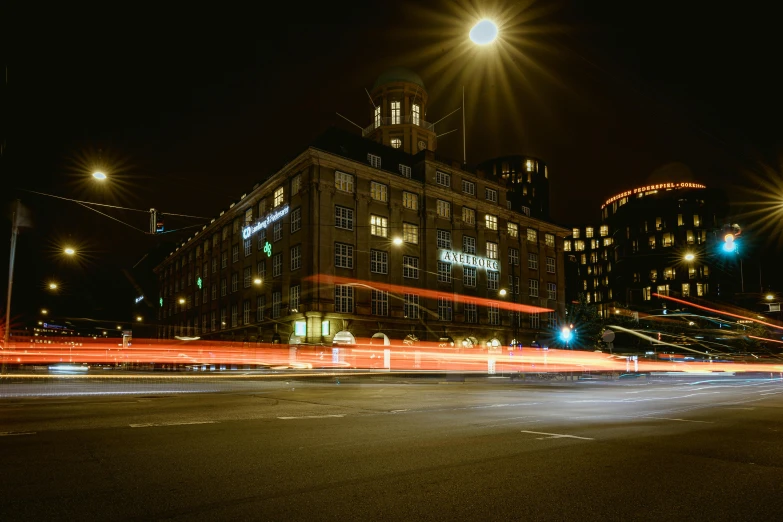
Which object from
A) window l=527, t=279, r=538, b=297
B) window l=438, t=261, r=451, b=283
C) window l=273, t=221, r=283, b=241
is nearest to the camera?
window l=273, t=221, r=283, b=241

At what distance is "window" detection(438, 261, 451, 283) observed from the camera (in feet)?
187

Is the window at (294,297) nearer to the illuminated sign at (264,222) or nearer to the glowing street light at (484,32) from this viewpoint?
the illuminated sign at (264,222)

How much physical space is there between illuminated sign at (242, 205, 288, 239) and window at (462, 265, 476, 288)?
19.0m

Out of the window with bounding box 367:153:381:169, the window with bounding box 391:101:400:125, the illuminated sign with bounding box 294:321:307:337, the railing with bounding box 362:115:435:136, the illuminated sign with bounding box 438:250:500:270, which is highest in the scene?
the window with bounding box 391:101:400:125

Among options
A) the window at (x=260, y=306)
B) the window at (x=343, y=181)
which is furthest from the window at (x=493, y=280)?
the window at (x=260, y=306)

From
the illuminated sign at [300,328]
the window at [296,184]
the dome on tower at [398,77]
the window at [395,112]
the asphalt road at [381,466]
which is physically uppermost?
the dome on tower at [398,77]

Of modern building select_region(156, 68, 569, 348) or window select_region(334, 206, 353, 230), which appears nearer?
modern building select_region(156, 68, 569, 348)

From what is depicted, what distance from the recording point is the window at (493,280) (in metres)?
62.7

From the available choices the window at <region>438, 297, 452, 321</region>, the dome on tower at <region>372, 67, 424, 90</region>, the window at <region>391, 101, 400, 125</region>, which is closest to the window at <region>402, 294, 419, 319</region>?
the window at <region>438, 297, 452, 321</region>

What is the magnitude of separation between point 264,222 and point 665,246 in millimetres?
93802

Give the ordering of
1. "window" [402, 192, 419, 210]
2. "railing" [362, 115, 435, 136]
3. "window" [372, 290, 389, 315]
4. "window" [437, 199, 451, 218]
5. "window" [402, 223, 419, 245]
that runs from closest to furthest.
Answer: "window" [372, 290, 389, 315], "window" [402, 223, 419, 245], "window" [402, 192, 419, 210], "window" [437, 199, 451, 218], "railing" [362, 115, 435, 136]

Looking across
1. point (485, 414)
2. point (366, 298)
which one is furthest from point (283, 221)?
point (485, 414)

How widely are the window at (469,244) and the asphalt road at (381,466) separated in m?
48.4

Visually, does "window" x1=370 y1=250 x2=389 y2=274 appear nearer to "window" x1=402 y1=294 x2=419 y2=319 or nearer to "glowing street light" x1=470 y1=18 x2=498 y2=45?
"window" x1=402 y1=294 x2=419 y2=319
